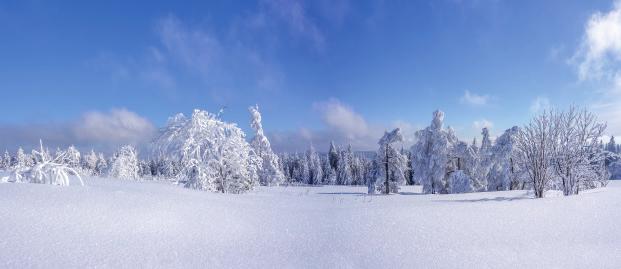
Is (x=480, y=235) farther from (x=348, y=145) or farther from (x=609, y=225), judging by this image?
(x=348, y=145)

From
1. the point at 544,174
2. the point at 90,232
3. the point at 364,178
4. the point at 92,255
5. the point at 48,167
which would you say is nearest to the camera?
the point at 92,255

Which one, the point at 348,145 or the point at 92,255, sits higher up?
the point at 348,145

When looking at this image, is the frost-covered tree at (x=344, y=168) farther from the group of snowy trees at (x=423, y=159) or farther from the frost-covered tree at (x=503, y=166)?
the frost-covered tree at (x=503, y=166)

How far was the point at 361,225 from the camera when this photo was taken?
7676 mm

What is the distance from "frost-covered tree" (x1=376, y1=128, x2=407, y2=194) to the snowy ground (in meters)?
23.2

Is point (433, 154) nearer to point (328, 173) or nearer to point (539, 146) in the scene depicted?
point (539, 146)

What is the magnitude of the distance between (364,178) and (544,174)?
71915mm

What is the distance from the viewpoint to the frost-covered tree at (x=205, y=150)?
1670 centimetres

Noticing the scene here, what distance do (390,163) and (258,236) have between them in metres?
27.7

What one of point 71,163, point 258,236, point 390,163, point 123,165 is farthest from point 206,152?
point 123,165

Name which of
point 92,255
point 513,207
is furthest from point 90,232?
point 513,207

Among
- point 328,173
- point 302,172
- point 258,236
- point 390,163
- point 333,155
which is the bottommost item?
point 258,236

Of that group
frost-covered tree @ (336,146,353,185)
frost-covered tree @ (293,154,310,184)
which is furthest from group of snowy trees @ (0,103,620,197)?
frost-covered tree @ (293,154,310,184)

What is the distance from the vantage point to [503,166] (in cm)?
3659
